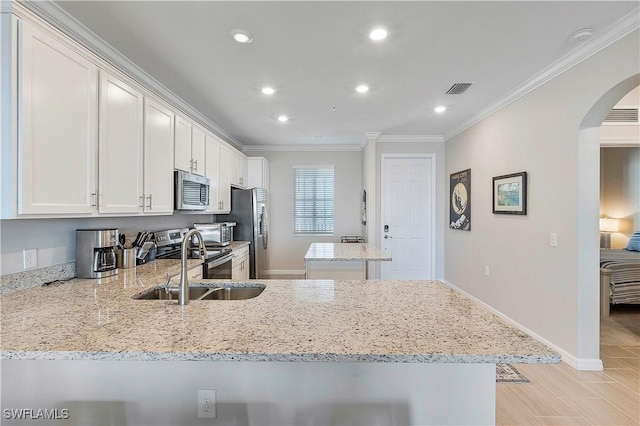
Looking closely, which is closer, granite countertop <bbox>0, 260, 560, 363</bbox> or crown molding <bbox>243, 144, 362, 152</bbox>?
granite countertop <bbox>0, 260, 560, 363</bbox>

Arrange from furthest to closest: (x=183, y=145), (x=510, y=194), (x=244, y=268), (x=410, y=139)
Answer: (x=410, y=139)
(x=244, y=268)
(x=510, y=194)
(x=183, y=145)

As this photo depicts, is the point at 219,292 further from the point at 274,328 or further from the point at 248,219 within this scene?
the point at 248,219

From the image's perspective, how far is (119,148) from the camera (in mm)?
2123

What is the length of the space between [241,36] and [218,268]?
2.20m

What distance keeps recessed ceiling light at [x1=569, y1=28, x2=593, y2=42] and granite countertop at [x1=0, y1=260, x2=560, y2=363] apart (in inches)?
83.7

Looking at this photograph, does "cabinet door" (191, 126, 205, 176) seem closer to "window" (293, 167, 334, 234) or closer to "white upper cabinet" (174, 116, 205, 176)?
"white upper cabinet" (174, 116, 205, 176)

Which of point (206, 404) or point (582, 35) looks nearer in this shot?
point (206, 404)

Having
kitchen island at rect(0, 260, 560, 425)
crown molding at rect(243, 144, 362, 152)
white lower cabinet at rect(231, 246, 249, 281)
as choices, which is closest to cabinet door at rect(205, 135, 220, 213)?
white lower cabinet at rect(231, 246, 249, 281)

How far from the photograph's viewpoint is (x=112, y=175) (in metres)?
2.06

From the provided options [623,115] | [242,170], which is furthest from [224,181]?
[623,115]

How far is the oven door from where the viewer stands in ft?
9.95

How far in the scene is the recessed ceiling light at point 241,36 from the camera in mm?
2209

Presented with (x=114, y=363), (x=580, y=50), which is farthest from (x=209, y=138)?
(x=580, y=50)

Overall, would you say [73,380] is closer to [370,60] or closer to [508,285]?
[370,60]
